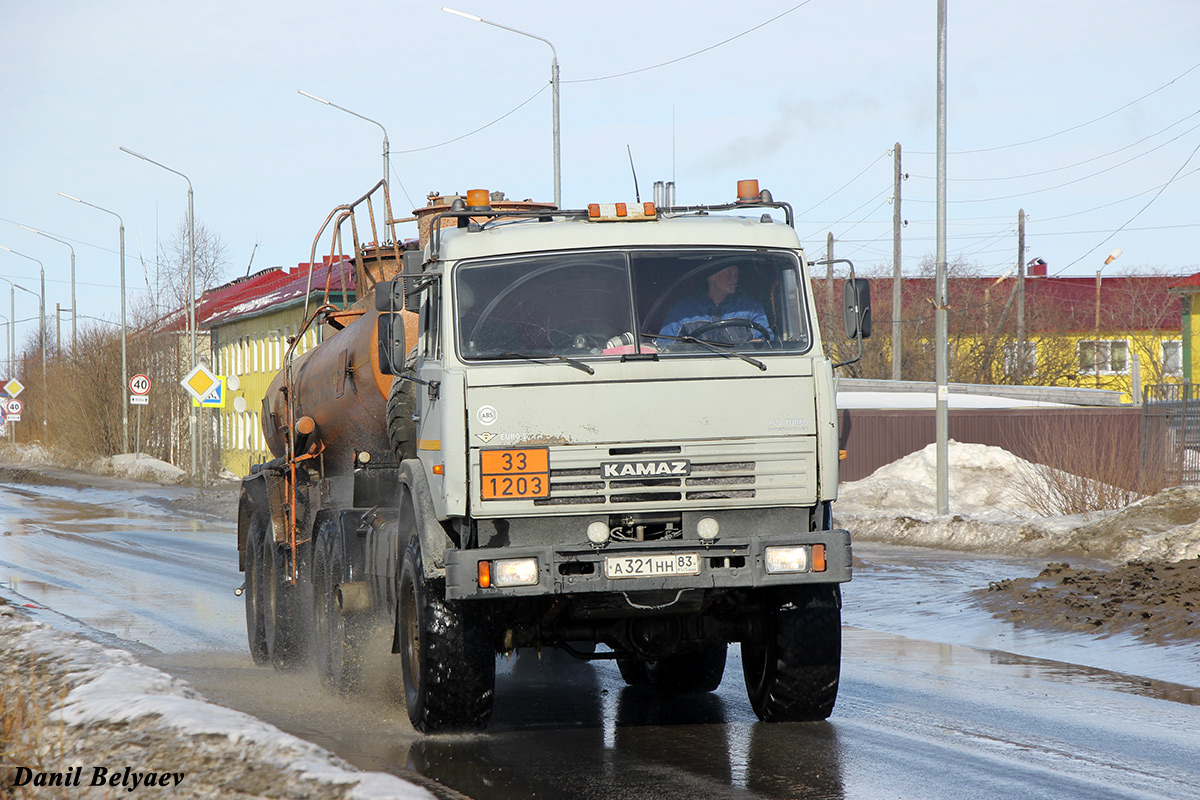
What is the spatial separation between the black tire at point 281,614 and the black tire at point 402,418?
89.6 inches

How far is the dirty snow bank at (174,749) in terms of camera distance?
4902mm

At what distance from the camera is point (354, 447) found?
31.8 ft

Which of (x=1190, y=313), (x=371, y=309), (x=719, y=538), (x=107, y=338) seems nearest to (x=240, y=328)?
(x=107, y=338)

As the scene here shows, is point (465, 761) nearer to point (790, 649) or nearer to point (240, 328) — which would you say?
point (790, 649)

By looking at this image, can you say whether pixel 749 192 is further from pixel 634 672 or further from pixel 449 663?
pixel 634 672

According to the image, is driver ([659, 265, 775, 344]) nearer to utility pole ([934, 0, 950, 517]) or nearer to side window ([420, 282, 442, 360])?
side window ([420, 282, 442, 360])

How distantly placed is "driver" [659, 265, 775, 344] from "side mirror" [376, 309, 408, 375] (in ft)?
5.36

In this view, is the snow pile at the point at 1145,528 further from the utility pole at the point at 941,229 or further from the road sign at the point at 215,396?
the road sign at the point at 215,396

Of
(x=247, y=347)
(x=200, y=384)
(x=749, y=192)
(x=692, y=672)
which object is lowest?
(x=692, y=672)

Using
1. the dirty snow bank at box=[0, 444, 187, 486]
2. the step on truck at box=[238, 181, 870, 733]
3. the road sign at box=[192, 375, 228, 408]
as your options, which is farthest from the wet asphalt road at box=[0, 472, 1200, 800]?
the dirty snow bank at box=[0, 444, 187, 486]

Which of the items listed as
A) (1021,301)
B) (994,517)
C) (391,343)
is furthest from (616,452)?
(1021,301)

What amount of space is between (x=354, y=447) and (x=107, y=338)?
163 ft

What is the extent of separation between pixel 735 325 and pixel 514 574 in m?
1.76

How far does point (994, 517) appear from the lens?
20.2 metres
